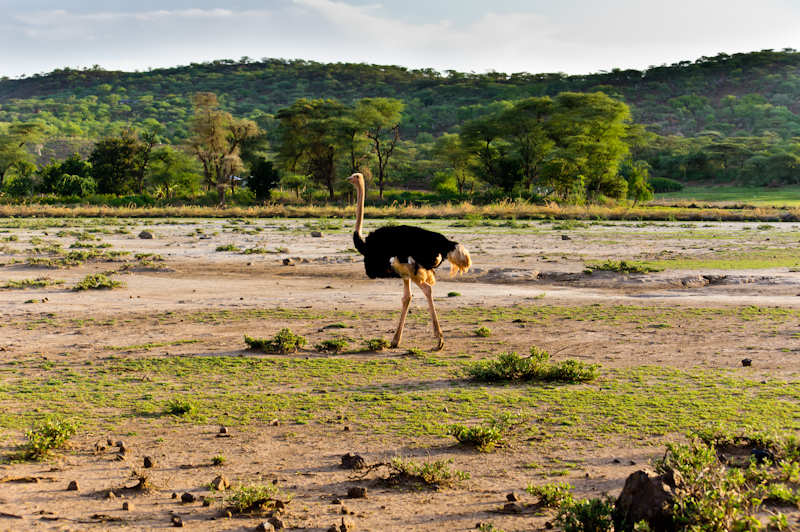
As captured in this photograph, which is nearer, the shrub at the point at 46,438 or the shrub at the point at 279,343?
the shrub at the point at 46,438

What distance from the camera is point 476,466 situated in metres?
4.86

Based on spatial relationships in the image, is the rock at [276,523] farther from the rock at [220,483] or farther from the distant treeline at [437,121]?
the distant treeline at [437,121]

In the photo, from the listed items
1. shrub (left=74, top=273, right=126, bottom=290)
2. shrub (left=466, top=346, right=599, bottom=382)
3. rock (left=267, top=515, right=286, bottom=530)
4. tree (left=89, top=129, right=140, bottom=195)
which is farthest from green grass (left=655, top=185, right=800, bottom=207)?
rock (left=267, top=515, right=286, bottom=530)

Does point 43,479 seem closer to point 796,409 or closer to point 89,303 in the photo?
point 796,409

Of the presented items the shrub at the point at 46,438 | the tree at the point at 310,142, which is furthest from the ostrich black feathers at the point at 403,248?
the tree at the point at 310,142

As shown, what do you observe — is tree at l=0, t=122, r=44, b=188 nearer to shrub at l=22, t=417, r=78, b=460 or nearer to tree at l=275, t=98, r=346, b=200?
tree at l=275, t=98, r=346, b=200

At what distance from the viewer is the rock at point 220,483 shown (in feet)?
14.4

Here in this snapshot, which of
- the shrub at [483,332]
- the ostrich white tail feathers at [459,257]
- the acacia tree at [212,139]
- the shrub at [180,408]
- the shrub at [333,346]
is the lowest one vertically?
the shrub at [180,408]

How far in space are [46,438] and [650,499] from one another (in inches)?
160

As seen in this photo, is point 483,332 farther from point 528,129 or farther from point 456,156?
point 456,156

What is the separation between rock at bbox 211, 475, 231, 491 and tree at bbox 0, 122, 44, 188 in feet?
255

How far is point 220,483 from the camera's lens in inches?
173

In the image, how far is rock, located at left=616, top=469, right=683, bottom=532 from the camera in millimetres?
3520

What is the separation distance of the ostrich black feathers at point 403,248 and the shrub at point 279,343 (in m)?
1.28
